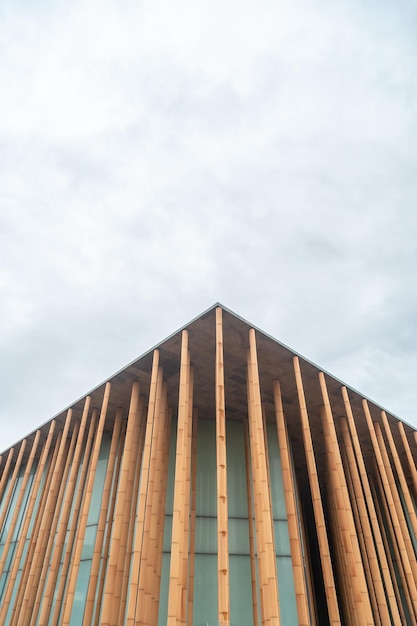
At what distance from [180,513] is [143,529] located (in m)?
1.14

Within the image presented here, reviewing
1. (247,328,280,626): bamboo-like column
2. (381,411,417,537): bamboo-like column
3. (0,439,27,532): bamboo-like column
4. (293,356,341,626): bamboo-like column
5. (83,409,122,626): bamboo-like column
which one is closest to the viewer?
(247,328,280,626): bamboo-like column

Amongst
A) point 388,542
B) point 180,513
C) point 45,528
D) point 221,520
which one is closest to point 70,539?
point 45,528

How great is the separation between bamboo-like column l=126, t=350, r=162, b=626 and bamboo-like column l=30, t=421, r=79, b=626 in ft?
13.8

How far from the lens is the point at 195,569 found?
515 inches

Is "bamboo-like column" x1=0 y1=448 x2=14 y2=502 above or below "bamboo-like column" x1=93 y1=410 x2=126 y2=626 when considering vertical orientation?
above

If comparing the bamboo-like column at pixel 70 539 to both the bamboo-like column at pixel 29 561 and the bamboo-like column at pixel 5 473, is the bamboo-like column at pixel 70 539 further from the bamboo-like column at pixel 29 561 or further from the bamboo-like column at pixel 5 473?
the bamboo-like column at pixel 5 473

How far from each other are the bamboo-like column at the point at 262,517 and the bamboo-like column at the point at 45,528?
281 inches

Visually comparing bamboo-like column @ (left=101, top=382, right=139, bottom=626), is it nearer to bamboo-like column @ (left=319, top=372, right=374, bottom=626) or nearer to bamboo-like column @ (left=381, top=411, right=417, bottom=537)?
bamboo-like column @ (left=319, top=372, right=374, bottom=626)

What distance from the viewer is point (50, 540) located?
14.1 meters

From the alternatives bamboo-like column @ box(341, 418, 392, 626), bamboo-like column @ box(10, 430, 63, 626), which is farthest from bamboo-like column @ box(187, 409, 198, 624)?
bamboo-like column @ box(341, 418, 392, 626)

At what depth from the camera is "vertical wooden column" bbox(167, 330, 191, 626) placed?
9.23 metres

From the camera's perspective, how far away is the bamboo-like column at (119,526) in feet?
35.4

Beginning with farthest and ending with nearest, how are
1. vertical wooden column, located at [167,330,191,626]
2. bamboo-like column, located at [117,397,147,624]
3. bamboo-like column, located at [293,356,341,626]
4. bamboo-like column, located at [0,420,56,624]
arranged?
bamboo-like column, located at [0,420,56,624] → bamboo-like column, located at [117,397,147,624] → bamboo-like column, located at [293,356,341,626] → vertical wooden column, located at [167,330,191,626]

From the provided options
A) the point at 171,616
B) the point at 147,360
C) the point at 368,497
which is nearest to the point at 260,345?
the point at 147,360
